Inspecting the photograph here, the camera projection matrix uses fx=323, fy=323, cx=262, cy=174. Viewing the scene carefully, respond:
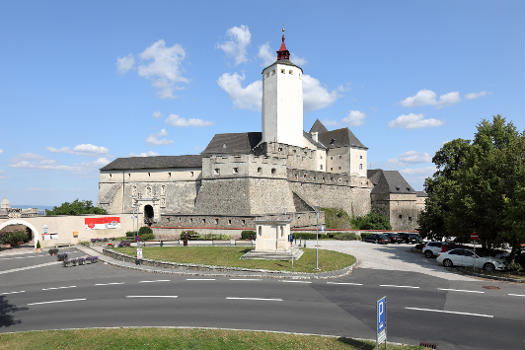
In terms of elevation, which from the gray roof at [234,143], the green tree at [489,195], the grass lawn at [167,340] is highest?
the gray roof at [234,143]

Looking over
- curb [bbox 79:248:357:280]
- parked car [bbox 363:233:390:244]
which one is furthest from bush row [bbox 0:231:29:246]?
parked car [bbox 363:233:390:244]

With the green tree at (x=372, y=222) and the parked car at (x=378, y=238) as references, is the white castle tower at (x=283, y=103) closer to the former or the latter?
the green tree at (x=372, y=222)

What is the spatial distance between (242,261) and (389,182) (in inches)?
1734

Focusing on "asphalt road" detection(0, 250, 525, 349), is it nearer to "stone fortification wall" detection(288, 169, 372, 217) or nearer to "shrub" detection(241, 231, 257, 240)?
"shrub" detection(241, 231, 257, 240)

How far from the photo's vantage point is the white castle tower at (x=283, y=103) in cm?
5575

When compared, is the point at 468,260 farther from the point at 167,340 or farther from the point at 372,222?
the point at 372,222

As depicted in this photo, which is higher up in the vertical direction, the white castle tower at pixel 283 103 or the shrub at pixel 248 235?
the white castle tower at pixel 283 103

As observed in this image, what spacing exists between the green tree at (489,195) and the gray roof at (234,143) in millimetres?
35500

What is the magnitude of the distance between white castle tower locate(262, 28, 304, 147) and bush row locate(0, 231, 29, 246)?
3802cm

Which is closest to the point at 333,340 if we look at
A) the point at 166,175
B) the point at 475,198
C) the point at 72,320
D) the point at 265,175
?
the point at 72,320

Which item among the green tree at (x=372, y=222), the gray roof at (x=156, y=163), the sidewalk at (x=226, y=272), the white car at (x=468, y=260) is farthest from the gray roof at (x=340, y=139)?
the sidewalk at (x=226, y=272)

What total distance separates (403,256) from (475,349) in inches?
780

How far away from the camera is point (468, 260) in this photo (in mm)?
22953

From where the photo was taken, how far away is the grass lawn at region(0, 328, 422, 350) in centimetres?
1041
